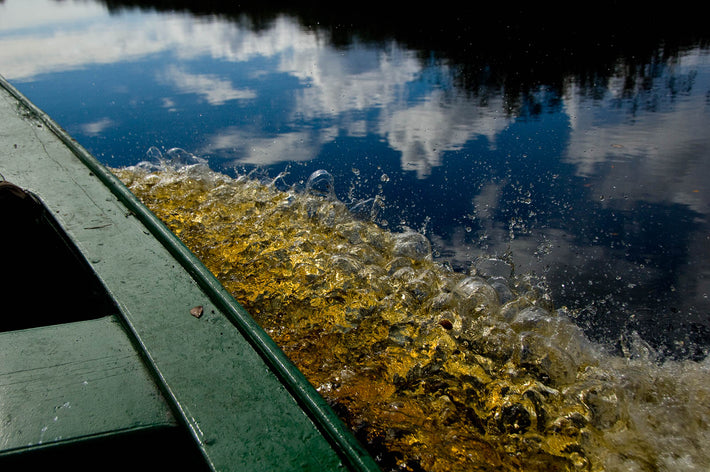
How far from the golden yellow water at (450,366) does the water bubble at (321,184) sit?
2.60 feet

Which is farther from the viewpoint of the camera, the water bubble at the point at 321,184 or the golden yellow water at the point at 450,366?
the water bubble at the point at 321,184

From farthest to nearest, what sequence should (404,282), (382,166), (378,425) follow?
1. (382,166)
2. (404,282)
3. (378,425)

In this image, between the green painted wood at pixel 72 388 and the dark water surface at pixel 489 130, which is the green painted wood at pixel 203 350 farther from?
the dark water surface at pixel 489 130

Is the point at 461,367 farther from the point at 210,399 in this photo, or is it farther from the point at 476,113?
the point at 476,113

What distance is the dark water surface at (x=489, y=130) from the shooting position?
9.43 feet

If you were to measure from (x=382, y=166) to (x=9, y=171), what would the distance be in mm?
2981

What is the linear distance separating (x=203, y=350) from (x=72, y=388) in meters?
0.27

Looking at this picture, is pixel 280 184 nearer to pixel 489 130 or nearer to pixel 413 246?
pixel 413 246

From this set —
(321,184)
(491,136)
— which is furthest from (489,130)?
(321,184)

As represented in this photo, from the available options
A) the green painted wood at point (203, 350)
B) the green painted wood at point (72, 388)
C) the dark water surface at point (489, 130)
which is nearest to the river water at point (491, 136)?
the dark water surface at point (489, 130)

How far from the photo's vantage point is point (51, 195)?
5.75 feet

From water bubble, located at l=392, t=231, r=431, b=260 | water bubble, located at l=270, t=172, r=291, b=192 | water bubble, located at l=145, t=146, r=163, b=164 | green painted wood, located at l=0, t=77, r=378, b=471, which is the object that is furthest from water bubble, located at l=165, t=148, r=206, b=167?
green painted wood, located at l=0, t=77, r=378, b=471

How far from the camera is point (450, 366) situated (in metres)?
2.01

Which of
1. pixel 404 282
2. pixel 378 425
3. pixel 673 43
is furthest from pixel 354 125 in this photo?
pixel 673 43
